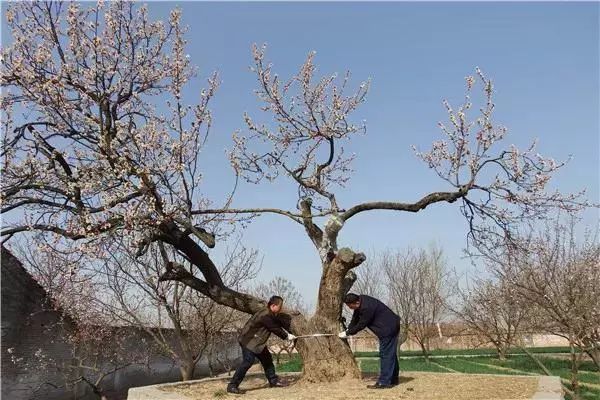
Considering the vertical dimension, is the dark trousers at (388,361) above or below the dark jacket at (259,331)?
below

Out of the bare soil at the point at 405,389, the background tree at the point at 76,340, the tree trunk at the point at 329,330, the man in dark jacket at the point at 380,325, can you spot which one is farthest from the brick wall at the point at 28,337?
the man in dark jacket at the point at 380,325

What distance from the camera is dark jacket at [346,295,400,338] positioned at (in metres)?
8.02

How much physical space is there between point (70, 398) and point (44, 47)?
9782 millimetres

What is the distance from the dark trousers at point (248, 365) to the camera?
27.4 feet

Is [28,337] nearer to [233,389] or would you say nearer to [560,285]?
[233,389]

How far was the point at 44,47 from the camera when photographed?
29.5ft

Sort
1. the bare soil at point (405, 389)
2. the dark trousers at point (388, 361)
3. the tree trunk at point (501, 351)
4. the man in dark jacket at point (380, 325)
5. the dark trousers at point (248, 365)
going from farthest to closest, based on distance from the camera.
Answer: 1. the tree trunk at point (501, 351)
2. the dark trousers at point (248, 365)
3. the man in dark jacket at point (380, 325)
4. the dark trousers at point (388, 361)
5. the bare soil at point (405, 389)

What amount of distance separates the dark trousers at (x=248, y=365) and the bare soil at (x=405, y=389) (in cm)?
20

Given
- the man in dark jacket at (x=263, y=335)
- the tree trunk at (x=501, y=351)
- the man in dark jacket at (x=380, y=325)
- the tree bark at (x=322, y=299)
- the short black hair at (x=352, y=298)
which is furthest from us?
the tree trunk at (x=501, y=351)

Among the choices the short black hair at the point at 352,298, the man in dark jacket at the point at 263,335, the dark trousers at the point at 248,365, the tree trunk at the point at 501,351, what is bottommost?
the tree trunk at the point at 501,351

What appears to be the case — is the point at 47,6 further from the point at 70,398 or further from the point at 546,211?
the point at 70,398

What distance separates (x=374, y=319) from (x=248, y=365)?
201 centimetres

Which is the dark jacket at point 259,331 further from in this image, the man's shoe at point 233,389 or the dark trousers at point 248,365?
the man's shoe at point 233,389

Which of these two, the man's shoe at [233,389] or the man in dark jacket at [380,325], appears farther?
the man's shoe at [233,389]
